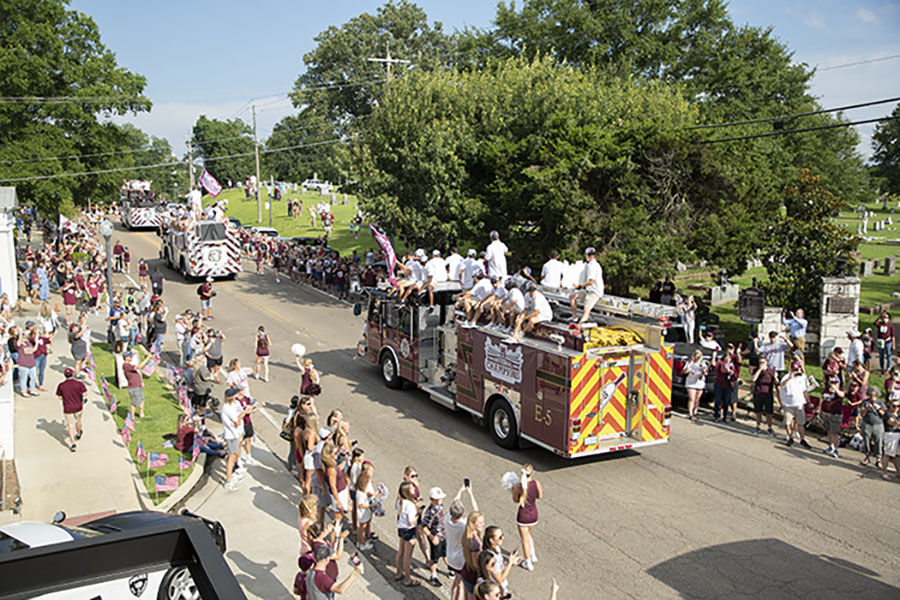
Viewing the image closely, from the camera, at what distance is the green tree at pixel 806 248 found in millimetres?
20359

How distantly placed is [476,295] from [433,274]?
2.00m

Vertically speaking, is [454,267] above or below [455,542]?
above

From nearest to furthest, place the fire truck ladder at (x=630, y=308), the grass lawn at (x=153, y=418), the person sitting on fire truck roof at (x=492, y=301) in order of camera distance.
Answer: the grass lawn at (x=153, y=418) → the fire truck ladder at (x=630, y=308) → the person sitting on fire truck roof at (x=492, y=301)

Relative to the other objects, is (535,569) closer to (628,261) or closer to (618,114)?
(628,261)

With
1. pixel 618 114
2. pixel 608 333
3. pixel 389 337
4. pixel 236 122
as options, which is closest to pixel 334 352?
pixel 389 337

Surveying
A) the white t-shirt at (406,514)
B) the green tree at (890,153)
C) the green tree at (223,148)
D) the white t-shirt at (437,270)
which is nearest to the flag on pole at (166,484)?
the white t-shirt at (406,514)

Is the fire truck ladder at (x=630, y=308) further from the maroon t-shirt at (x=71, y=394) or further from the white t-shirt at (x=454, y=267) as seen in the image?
the maroon t-shirt at (x=71, y=394)

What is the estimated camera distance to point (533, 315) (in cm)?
1343

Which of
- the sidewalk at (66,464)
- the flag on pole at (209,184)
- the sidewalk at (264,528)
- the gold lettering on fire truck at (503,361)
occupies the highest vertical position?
the flag on pole at (209,184)

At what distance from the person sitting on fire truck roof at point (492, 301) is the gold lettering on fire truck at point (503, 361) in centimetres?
73

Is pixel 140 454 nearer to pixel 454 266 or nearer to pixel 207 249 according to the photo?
pixel 454 266

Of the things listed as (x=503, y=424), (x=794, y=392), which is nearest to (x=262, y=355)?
(x=503, y=424)

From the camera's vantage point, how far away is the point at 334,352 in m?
21.8

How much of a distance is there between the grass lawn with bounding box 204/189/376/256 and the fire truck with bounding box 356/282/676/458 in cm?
2920
